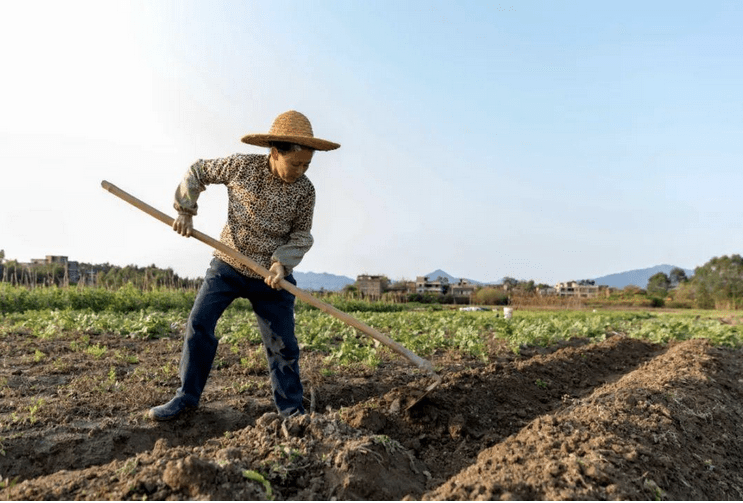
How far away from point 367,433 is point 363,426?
225 millimetres

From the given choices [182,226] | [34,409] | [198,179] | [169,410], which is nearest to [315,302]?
[182,226]

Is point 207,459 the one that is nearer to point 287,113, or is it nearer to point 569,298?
point 287,113

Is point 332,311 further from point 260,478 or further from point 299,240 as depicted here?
point 260,478

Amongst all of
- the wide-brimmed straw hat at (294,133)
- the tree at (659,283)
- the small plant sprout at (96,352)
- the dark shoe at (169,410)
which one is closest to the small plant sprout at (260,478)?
the dark shoe at (169,410)

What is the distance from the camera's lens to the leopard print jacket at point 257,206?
15.7ft

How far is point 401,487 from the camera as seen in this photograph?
11.3 ft

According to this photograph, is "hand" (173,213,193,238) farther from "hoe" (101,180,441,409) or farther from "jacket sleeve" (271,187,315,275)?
"jacket sleeve" (271,187,315,275)

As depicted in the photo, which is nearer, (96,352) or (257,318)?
(257,318)

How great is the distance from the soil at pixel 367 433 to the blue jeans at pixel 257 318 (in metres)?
0.46

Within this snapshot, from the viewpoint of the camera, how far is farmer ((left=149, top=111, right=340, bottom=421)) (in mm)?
4766

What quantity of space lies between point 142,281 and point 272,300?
72.9ft

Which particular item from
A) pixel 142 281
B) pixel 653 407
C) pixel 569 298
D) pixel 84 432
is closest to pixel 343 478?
pixel 84 432

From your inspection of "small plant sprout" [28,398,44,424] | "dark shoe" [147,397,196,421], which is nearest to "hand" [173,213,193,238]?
"dark shoe" [147,397,196,421]

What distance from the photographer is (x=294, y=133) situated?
4.57 m
